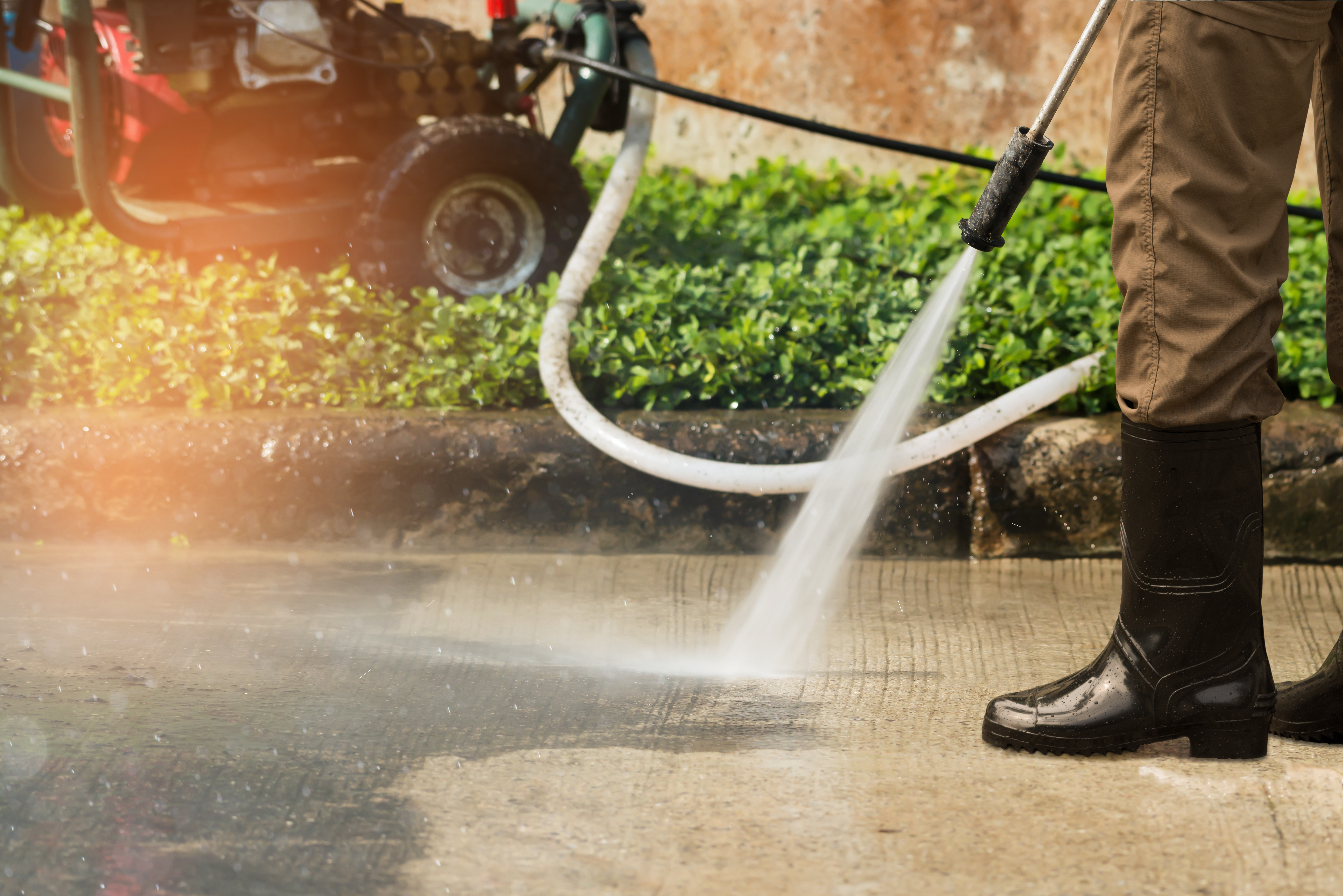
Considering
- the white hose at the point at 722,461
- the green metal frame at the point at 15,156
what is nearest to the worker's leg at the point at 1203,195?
the white hose at the point at 722,461

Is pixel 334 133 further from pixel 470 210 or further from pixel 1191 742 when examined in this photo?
pixel 1191 742

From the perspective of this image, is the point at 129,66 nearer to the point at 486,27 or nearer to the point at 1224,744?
the point at 486,27

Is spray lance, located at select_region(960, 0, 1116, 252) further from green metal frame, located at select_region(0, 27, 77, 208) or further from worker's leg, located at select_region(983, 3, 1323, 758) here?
green metal frame, located at select_region(0, 27, 77, 208)

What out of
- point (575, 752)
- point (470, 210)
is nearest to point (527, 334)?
point (470, 210)

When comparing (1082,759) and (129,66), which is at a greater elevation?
(129,66)

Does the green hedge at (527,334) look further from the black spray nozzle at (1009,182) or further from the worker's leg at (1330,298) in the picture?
the black spray nozzle at (1009,182)

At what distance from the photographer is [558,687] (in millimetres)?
2203

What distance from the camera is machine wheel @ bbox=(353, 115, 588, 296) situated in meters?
3.46

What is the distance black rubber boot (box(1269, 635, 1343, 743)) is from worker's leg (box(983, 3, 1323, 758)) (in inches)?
4.4

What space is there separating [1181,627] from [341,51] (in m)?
2.77

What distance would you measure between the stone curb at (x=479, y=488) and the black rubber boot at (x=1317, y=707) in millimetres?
963

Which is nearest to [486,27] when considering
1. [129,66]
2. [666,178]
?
[666,178]

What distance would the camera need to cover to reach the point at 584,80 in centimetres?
377

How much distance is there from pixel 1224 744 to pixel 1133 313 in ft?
2.11
